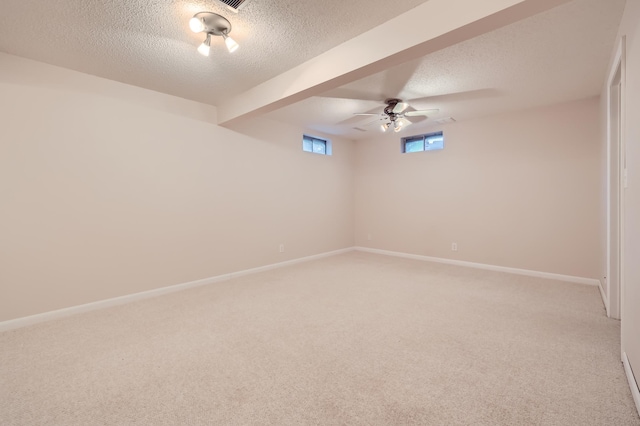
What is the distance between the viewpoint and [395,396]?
1600 mm

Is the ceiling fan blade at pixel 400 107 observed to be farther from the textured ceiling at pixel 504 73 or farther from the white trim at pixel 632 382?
the white trim at pixel 632 382

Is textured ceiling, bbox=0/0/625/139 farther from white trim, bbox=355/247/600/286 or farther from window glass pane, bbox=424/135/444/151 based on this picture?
white trim, bbox=355/247/600/286

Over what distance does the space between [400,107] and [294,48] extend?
5.56 ft

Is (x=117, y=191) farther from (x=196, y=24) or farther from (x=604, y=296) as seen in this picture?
(x=604, y=296)

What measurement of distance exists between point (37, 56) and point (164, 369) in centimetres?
306

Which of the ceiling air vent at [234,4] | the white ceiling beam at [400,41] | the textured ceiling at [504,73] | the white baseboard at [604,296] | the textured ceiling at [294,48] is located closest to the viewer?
the white ceiling beam at [400,41]

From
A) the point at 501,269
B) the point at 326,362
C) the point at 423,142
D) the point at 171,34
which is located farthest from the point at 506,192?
the point at 171,34

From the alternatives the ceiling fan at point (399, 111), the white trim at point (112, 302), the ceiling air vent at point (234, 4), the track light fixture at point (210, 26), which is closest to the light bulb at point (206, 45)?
the track light fixture at point (210, 26)

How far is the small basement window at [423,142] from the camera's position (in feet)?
16.7

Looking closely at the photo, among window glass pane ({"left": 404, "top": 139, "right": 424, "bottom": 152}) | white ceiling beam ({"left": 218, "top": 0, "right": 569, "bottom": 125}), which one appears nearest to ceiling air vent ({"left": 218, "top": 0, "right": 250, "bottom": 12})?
white ceiling beam ({"left": 218, "top": 0, "right": 569, "bottom": 125})

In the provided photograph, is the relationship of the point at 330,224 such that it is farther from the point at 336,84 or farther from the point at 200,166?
the point at 336,84

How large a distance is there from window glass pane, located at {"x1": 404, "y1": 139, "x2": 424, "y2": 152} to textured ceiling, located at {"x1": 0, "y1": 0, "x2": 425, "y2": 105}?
3447 mm

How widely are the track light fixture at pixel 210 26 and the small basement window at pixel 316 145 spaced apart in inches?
123

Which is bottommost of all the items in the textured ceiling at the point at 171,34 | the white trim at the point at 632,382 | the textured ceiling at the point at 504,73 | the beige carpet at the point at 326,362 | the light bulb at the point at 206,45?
the beige carpet at the point at 326,362
